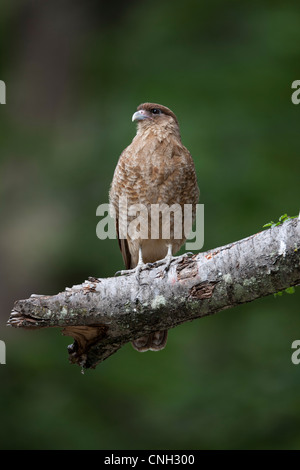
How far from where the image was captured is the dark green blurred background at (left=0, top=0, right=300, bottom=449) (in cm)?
703

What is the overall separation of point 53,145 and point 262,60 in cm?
254

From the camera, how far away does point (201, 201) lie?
7.10 metres

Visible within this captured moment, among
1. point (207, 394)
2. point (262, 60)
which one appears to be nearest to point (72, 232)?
point (207, 394)

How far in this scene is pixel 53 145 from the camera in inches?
347

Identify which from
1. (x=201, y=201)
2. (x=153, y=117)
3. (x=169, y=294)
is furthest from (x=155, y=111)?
(x=169, y=294)

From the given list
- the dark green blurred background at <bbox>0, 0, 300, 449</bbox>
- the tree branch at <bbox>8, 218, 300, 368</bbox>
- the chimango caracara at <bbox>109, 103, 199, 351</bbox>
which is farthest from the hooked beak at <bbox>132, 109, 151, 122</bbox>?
the tree branch at <bbox>8, 218, 300, 368</bbox>

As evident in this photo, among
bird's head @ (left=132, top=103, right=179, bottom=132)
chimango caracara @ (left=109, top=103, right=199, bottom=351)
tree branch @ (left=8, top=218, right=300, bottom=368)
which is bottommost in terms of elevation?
tree branch @ (left=8, top=218, right=300, bottom=368)

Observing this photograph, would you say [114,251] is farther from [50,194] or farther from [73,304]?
[73,304]

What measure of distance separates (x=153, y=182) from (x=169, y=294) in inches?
51.4

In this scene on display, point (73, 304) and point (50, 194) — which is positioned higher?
point (50, 194)

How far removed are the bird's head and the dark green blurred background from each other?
1.20 m

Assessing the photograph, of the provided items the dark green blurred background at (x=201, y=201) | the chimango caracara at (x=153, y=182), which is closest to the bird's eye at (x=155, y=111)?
the chimango caracara at (x=153, y=182)

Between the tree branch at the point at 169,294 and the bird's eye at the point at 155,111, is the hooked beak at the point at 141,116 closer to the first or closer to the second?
the bird's eye at the point at 155,111

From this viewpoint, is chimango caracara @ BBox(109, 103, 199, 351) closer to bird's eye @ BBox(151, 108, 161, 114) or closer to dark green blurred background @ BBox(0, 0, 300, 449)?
bird's eye @ BBox(151, 108, 161, 114)
